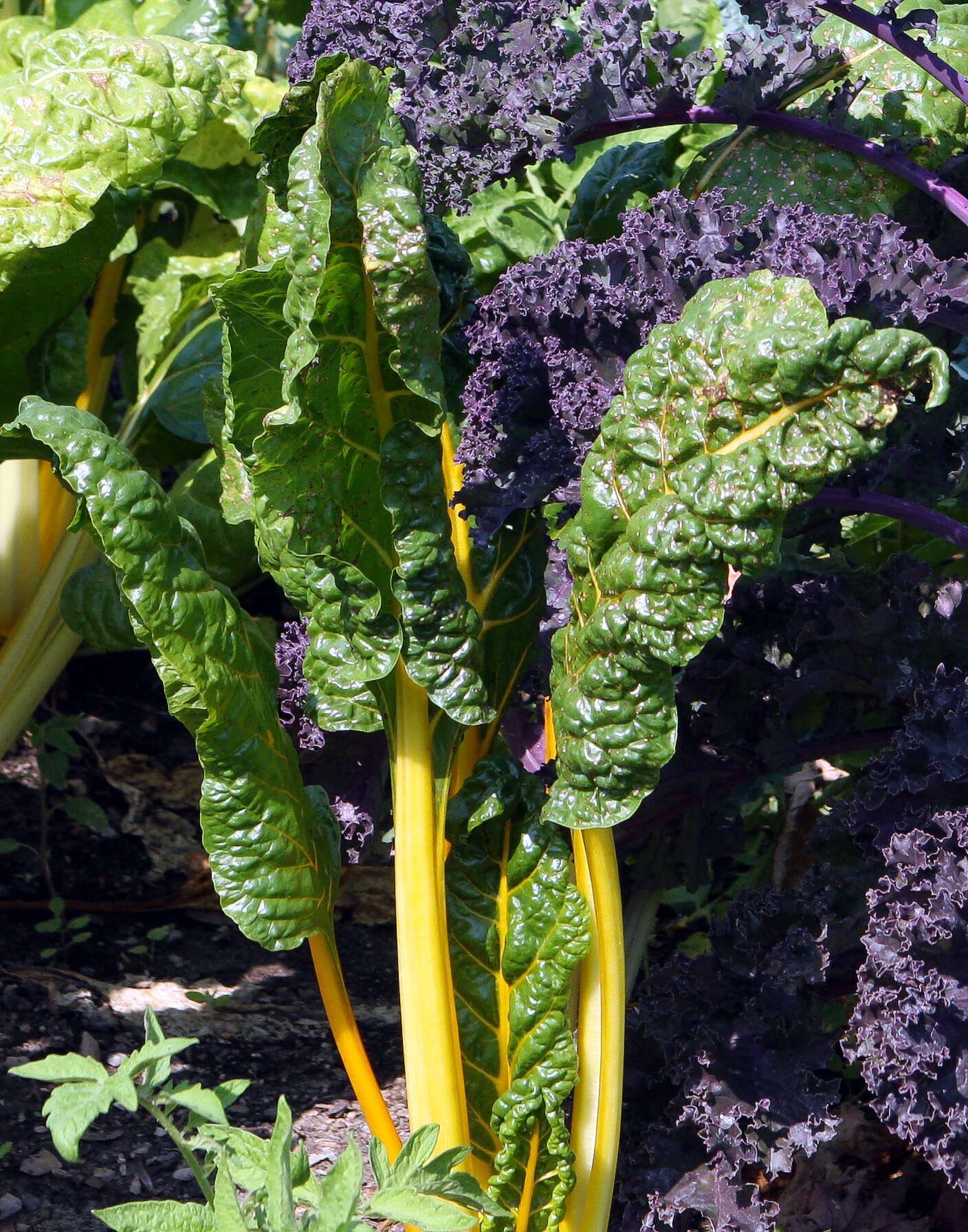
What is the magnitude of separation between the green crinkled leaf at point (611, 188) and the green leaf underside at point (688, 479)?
0.64m

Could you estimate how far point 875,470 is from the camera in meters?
1.65

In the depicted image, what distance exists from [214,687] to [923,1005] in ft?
3.11

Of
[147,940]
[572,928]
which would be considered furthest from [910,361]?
[147,940]

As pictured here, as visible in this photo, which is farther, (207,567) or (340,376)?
(207,567)

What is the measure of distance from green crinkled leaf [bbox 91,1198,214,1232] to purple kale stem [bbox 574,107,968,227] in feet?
4.79

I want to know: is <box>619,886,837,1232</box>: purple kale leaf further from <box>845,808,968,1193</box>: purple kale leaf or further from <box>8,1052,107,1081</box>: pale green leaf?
<box>8,1052,107,1081</box>: pale green leaf

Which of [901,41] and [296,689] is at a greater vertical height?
[901,41]

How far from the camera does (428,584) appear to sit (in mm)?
1554

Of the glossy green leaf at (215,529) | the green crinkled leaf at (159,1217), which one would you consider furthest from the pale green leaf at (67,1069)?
the glossy green leaf at (215,529)

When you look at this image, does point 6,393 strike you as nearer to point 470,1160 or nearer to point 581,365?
point 581,365

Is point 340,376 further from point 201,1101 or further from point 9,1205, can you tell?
point 9,1205

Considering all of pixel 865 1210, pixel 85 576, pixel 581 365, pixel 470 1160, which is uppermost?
pixel 85 576

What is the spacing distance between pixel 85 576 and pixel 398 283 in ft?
3.34

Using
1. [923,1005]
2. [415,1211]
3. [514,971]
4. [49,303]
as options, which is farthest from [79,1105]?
[49,303]
